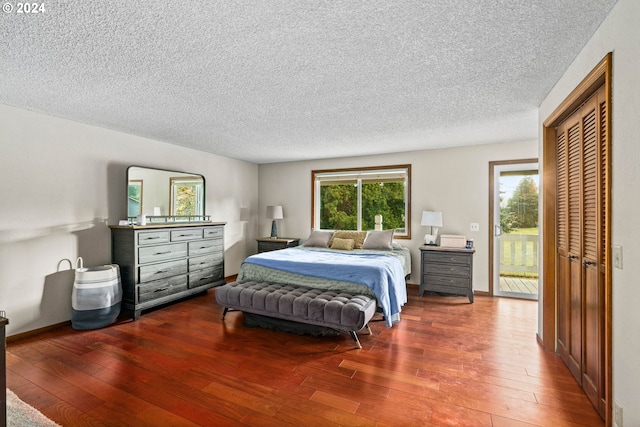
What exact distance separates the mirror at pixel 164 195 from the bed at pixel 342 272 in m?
1.56

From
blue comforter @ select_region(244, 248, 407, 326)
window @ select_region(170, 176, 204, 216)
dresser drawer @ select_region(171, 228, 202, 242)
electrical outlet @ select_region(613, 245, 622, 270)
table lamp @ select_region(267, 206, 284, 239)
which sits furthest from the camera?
table lamp @ select_region(267, 206, 284, 239)

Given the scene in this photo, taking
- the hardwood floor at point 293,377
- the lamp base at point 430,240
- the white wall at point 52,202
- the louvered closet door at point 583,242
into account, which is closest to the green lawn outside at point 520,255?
the lamp base at point 430,240

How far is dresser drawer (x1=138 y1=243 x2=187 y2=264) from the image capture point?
383cm

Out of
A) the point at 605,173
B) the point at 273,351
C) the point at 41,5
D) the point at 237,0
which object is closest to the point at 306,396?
the point at 273,351

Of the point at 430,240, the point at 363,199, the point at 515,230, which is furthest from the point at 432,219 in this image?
the point at 363,199

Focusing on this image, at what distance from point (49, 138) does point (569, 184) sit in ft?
16.9

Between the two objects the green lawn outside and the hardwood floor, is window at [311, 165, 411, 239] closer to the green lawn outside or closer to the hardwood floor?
the green lawn outside

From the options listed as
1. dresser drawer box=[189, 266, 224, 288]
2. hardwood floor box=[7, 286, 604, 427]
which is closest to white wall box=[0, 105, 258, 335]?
hardwood floor box=[7, 286, 604, 427]

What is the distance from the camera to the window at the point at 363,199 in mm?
5422

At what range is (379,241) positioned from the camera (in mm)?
4934

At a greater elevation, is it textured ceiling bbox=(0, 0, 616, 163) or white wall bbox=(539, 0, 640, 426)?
textured ceiling bbox=(0, 0, 616, 163)

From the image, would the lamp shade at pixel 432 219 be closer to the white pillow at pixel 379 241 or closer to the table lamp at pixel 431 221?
the table lamp at pixel 431 221

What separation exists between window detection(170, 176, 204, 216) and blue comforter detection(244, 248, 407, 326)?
1.63 metres

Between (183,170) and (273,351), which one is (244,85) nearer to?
(273,351)
